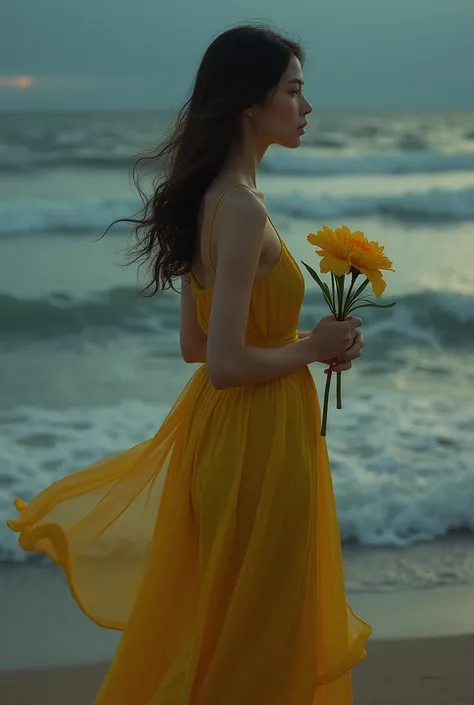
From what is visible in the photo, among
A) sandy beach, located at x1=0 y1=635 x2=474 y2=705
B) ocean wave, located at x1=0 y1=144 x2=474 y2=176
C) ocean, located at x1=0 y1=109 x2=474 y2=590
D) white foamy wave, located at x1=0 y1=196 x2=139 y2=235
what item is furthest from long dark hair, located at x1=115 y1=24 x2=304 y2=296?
ocean wave, located at x1=0 y1=144 x2=474 y2=176

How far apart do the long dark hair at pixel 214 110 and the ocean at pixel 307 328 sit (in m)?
1.57

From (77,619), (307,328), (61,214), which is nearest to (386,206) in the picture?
(61,214)

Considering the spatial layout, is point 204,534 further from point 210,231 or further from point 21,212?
point 21,212

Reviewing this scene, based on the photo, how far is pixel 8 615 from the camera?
3535 mm

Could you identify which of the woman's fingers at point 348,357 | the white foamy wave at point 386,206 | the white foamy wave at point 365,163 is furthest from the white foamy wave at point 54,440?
the white foamy wave at point 365,163

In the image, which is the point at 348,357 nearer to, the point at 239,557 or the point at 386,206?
the point at 239,557

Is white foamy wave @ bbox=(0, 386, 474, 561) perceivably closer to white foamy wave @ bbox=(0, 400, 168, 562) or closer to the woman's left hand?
white foamy wave @ bbox=(0, 400, 168, 562)

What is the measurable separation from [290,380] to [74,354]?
240 inches

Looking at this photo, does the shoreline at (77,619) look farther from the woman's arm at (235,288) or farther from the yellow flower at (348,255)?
the yellow flower at (348,255)

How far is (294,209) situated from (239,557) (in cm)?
1263

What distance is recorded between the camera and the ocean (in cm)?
455

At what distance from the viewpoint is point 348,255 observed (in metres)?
2.03

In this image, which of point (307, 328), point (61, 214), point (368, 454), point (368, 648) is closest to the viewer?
point (368, 648)

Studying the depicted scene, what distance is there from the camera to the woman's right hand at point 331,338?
2053 millimetres
